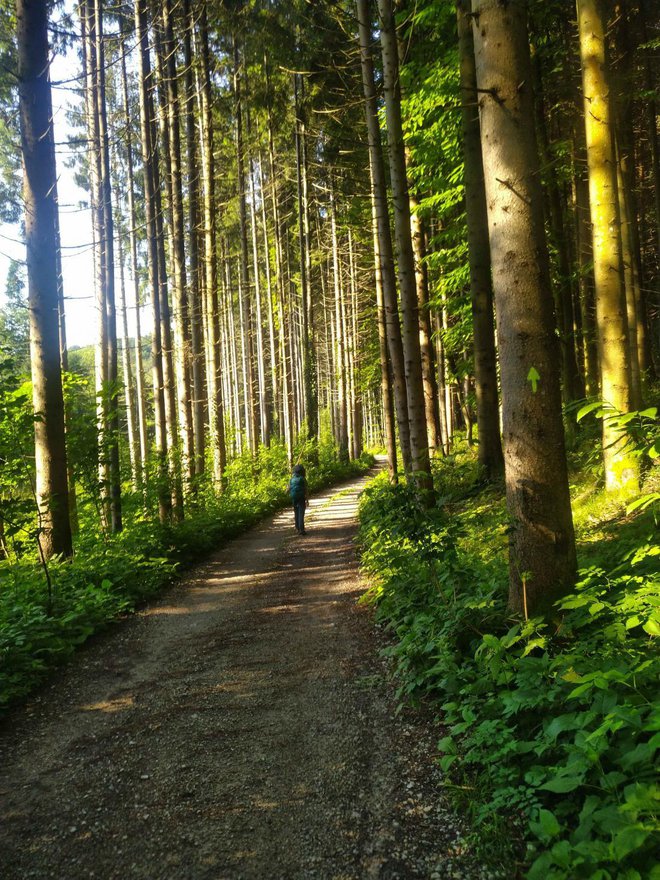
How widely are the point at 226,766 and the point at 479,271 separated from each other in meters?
8.09

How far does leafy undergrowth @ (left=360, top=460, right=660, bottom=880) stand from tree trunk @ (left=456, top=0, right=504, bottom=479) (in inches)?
169

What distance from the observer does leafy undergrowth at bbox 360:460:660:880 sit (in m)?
1.98

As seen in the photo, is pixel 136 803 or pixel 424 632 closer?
pixel 136 803

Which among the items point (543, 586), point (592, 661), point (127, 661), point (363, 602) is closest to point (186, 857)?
point (592, 661)

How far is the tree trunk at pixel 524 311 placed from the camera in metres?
3.40

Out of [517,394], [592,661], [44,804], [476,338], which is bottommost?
[44,804]


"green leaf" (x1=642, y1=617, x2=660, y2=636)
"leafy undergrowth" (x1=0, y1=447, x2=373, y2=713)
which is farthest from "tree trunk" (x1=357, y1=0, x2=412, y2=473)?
"green leaf" (x1=642, y1=617, x2=660, y2=636)

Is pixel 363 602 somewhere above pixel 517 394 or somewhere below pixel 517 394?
Result: below

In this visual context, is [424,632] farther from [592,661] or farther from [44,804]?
[44,804]

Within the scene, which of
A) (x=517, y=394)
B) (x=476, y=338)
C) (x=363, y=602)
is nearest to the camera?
(x=517, y=394)

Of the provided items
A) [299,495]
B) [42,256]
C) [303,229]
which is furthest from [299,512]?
[303,229]

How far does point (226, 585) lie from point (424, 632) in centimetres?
453

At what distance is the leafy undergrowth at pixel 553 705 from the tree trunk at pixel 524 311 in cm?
32

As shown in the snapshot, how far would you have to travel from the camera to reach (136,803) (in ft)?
9.70
